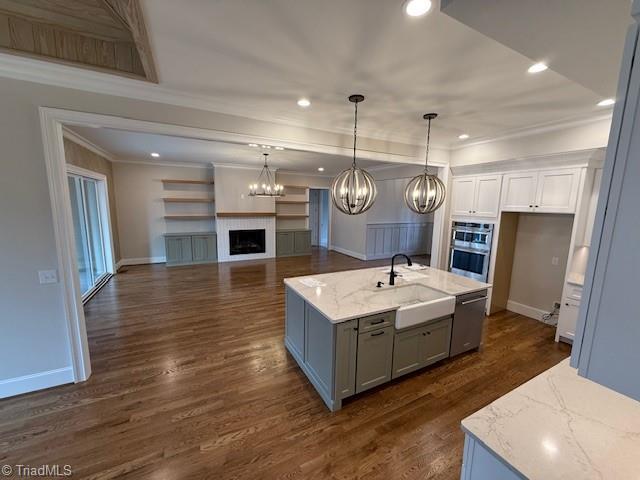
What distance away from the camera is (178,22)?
1.56 meters

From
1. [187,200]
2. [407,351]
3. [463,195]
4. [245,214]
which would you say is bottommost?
[407,351]

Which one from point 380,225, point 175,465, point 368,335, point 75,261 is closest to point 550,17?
point 368,335

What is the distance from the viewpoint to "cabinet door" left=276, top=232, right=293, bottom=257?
27.2 ft

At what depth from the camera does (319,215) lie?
34.4 ft

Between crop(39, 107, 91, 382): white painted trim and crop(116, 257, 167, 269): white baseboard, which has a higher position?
crop(39, 107, 91, 382): white painted trim

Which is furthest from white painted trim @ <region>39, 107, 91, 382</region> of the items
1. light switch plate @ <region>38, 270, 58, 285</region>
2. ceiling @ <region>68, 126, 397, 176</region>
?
ceiling @ <region>68, 126, 397, 176</region>

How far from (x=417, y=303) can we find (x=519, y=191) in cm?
254

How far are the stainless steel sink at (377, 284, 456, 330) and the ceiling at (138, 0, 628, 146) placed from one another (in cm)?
194

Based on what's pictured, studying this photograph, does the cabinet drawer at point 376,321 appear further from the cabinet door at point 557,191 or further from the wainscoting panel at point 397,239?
the wainscoting panel at point 397,239

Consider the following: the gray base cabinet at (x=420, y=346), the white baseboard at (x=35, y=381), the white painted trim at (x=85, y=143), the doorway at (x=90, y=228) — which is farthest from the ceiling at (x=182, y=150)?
the white baseboard at (x=35, y=381)

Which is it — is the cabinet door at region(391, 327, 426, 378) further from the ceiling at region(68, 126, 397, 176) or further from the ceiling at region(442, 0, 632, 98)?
the ceiling at region(68, 126, 397, 176)

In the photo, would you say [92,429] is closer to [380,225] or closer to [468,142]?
[468,142]

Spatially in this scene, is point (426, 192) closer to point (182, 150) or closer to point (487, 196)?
point (487, 196)

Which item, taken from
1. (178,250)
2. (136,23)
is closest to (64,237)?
(136,23)
